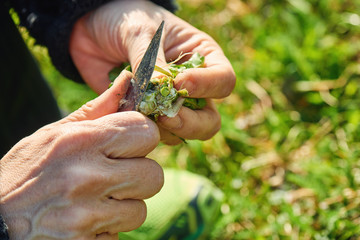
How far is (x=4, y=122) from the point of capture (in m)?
2.17

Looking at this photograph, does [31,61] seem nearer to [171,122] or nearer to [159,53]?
[159,53]

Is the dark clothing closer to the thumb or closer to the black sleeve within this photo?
the black sleeve

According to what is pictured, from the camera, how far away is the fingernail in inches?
55.4

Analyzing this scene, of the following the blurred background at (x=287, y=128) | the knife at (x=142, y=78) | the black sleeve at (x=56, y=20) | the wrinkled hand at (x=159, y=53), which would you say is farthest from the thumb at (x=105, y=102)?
the blurred background at (x=287, y=128)

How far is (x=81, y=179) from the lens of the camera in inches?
47.3

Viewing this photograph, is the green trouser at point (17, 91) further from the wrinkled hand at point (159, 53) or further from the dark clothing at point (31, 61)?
the wrinkled hand at point (159, 53)

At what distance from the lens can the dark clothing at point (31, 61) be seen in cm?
193

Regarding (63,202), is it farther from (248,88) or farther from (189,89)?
(248,88)

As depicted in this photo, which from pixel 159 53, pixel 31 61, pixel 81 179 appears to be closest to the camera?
pixel 81 179

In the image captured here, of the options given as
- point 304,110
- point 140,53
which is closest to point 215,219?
point 304,110

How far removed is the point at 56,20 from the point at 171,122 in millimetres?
971

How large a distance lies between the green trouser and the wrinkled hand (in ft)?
1.42

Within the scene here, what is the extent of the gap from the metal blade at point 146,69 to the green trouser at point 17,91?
3.93 ft

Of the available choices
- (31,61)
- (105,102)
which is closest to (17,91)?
(31,61)
